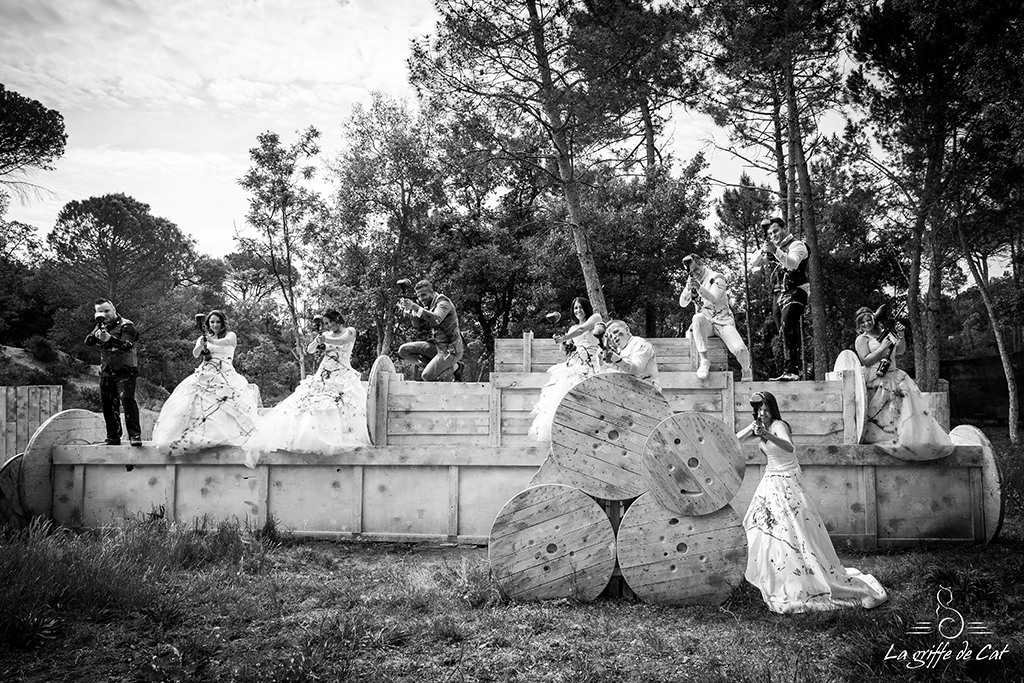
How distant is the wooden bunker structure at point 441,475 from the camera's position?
6.53m

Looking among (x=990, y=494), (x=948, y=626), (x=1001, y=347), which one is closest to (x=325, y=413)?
(x=948, y=626)

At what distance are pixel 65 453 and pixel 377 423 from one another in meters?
3.40

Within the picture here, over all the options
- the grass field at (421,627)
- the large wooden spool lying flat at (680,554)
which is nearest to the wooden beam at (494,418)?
the grass field at (421,627)

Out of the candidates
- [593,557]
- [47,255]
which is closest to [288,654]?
[593,557]

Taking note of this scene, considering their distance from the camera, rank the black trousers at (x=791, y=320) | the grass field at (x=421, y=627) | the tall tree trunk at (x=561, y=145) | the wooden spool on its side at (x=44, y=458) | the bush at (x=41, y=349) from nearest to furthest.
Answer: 1. the grass field at (x=421, y=627)
2. the wooden spool on its side at (x=44, y=458)
3. the black trousers at (x=791, y=320)
4. the tall tree trunk at (x=561, y=145)
5. the bush at (x=41, y=349)

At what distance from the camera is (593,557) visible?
5.12 m

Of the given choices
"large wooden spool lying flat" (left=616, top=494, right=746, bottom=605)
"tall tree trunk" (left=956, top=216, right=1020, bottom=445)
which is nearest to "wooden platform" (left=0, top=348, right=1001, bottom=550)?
"large wooden spool lying flat" (left=616, top=494, right=746, bottom=605)

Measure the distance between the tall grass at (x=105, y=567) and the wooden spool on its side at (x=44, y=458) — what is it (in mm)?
641

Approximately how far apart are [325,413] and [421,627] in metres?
3.38

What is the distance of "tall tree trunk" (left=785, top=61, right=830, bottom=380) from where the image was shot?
16.5m

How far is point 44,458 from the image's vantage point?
7504mm

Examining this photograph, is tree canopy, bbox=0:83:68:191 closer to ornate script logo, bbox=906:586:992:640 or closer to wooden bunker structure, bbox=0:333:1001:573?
wooden bunker structure, bbox=0:333:1001:573

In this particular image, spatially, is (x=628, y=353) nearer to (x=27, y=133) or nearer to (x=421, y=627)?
(x=421, y=627)

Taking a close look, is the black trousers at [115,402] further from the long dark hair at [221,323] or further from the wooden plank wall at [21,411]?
the wooden plank wall at [21,411]
